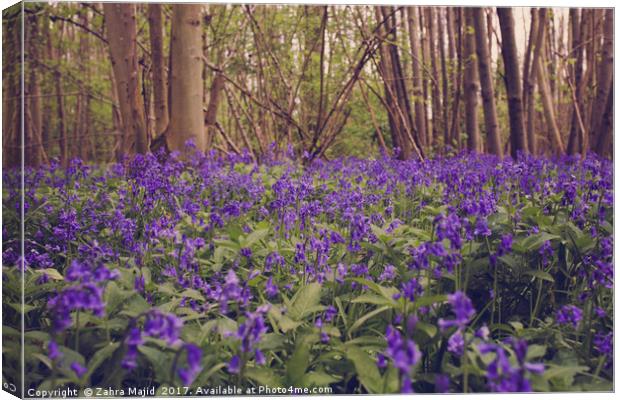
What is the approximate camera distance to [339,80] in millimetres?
3930

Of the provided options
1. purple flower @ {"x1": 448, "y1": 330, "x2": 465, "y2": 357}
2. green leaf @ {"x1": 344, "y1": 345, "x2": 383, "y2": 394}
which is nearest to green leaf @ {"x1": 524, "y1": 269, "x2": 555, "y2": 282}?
purple flower @ {"x1": 448, "y1": 330, "x2": 465, "y2": 357}

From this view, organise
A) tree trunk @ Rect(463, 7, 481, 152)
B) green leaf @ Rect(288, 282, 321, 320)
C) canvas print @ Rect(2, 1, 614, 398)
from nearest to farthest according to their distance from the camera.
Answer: canvas print @ Rect(2, 1, 614, 398)
green leaf @ Rect(288, 282, 321, 320)
tree trunk @ Rect(463, 7, 481, 152)

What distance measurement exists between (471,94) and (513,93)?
1.02ft

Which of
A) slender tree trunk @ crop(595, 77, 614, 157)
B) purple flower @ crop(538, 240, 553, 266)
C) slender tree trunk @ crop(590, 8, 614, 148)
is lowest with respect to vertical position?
purple flower @ crop(538, 240, 553, 266)

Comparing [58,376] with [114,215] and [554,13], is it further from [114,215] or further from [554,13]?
[554,13]

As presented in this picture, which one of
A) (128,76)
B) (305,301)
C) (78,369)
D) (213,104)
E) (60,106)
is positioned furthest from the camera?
(213,104)

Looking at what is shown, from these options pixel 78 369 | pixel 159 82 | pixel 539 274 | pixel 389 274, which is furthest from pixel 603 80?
pixel 78 369

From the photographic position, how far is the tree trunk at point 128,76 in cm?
377

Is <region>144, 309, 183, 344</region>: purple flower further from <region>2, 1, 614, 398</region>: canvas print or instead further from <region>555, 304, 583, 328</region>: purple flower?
<region>555, 304, 583, 328</region>: purple flower

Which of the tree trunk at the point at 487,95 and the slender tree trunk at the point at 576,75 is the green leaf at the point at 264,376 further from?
the slender tree trunk at the point at 576,75

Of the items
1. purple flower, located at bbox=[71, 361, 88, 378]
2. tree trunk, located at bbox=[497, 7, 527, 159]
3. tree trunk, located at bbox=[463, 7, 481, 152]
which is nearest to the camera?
purple flower, located at bbox=[71, 361, 88, 378]

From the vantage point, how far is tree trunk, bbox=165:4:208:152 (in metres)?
4.11

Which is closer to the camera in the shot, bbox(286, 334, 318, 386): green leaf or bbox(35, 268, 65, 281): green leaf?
bbox(286, 334, 318, 386): green leaf

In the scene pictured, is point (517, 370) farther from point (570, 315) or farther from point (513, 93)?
point (513, 93)
